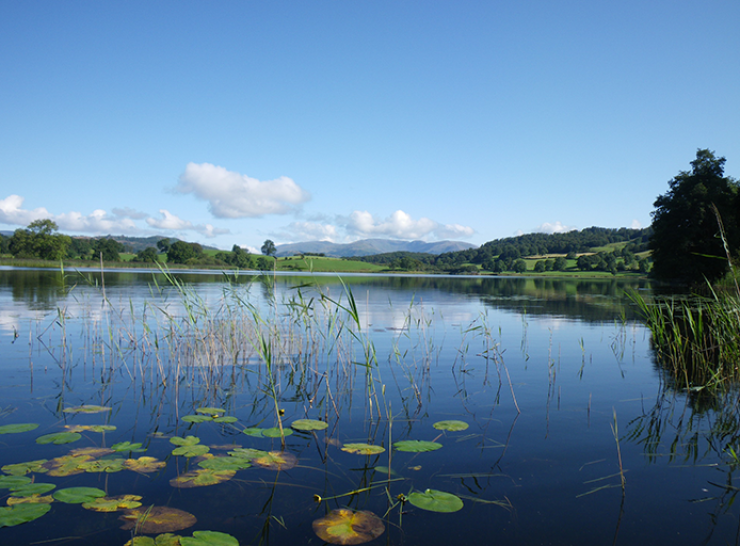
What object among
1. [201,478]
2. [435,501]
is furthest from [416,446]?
[201,478]

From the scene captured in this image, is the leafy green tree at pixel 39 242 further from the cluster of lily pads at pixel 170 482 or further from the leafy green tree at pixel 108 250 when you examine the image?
the cluster of lily pads at pixel 170 482

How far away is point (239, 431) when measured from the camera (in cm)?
666

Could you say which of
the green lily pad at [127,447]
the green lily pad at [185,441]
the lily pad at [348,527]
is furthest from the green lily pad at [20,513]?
the lily pad at [348,527]

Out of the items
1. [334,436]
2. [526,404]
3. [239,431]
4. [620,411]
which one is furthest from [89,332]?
[620,411]

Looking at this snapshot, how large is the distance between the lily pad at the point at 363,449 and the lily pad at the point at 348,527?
153cm

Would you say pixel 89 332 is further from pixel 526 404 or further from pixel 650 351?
pixel 650 351

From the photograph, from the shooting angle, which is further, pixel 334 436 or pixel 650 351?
pixel 650 351

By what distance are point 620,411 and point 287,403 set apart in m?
6.11

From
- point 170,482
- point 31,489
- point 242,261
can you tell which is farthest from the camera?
point 242,261

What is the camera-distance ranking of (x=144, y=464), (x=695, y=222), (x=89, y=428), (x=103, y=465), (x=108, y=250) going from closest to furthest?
(x=103, y=465) → (x=144, y=464) → (x=89, y=428) → (x=695, y=222) → (x=108, y=250)

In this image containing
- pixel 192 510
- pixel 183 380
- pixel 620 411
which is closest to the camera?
pixel 192 510

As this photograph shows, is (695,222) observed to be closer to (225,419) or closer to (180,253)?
(225,419)

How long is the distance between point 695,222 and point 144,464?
53280mm

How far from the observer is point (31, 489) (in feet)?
14.7
